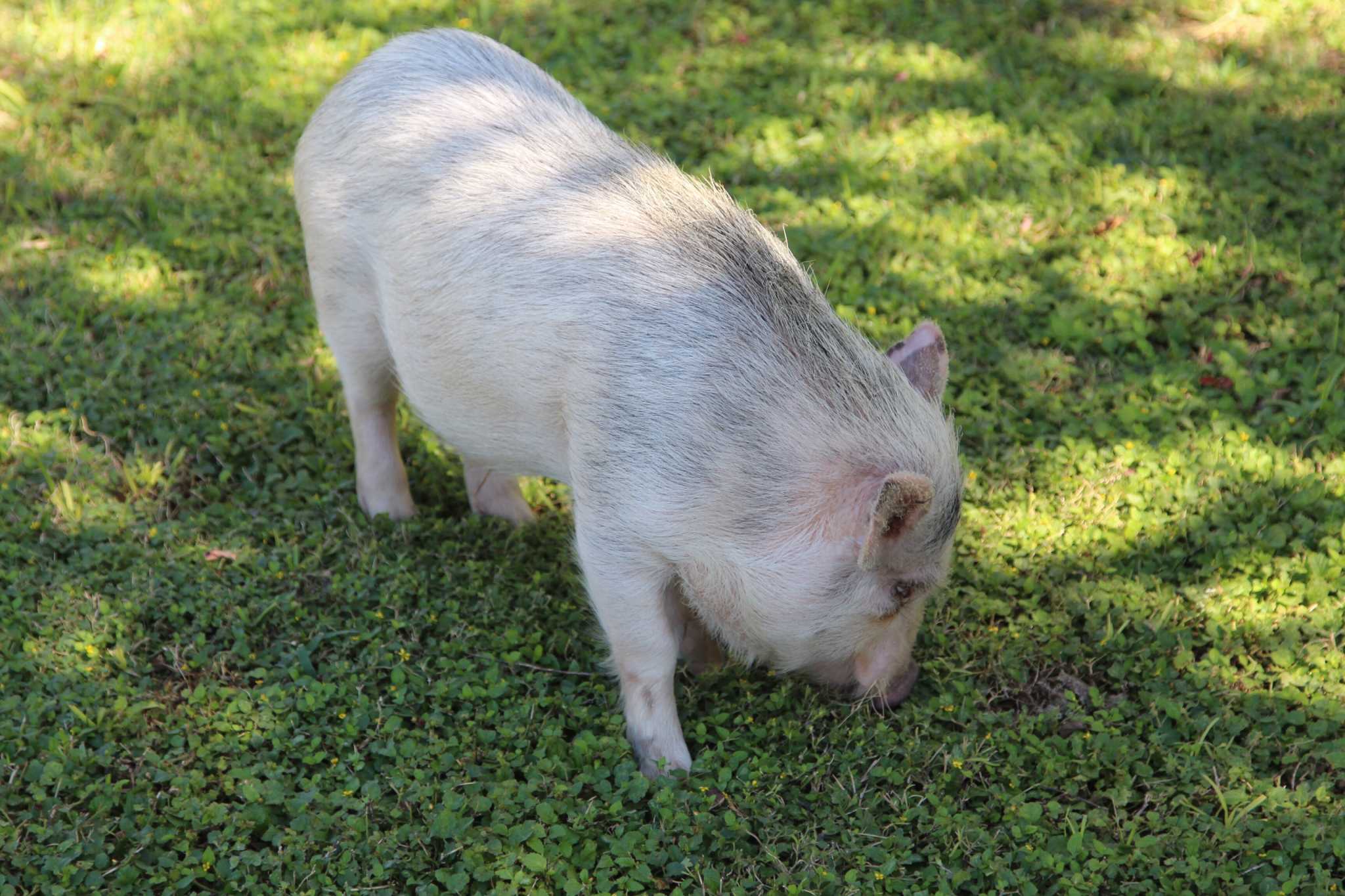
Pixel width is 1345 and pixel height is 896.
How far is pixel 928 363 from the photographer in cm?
364

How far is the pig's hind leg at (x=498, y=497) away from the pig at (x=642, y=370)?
216 millimetres

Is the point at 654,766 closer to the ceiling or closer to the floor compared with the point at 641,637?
closer to the floor

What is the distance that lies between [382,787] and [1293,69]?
5.68m

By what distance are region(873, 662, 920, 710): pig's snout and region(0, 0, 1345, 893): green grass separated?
6 centimetres

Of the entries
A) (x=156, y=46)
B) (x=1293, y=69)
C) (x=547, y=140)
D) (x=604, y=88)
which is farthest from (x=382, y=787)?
(x=1293, y=69)

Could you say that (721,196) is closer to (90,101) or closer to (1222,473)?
(1222,473)

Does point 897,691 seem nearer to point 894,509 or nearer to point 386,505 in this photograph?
point 894,509

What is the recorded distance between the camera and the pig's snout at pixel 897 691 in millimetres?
3730

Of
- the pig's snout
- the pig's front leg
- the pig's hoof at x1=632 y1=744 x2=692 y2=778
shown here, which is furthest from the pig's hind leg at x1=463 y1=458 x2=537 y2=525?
the pig's snout

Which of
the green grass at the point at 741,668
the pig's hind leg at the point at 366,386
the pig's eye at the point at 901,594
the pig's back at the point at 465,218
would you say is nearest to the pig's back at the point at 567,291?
the pig's back at the point at 465,218

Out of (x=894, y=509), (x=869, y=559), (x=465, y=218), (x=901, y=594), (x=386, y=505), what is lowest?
(x=386, y=505)

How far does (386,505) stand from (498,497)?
1.32 ft

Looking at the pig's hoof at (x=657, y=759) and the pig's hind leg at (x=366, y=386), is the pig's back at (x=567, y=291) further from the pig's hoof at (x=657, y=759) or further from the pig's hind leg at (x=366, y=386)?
the pig's hoof at (x=657, y=759)

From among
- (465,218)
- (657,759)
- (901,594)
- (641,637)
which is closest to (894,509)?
(901,594)
